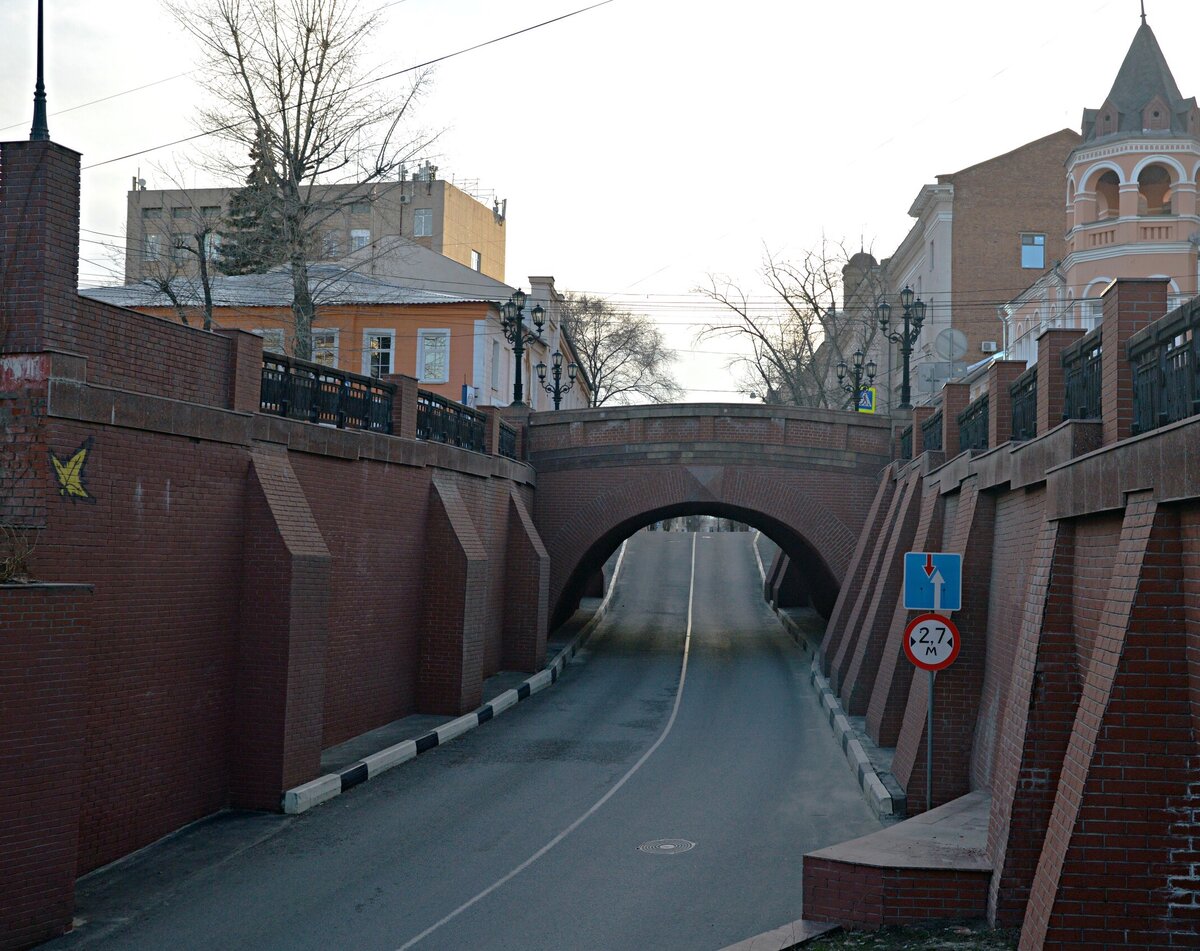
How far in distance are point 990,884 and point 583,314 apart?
6247 cm

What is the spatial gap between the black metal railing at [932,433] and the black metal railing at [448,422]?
8181 mm

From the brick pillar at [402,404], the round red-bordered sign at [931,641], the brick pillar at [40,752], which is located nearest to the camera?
the brick pillar at [40,752]

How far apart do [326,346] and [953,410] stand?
24.0 meters

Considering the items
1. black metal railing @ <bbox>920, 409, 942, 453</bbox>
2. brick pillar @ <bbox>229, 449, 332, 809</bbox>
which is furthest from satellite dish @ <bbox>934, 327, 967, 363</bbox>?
brick pillar @ <bbox>229, 449, 332, 809</bbox>

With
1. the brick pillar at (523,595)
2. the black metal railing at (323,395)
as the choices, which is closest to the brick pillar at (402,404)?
the black metal railing at (323,395)

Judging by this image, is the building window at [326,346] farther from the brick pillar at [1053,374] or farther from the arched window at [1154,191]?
the brick pillar at [1053,374]

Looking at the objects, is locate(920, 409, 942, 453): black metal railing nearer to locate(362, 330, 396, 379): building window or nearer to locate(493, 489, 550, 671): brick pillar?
locate(493, 489, 550, 671): brick pillar

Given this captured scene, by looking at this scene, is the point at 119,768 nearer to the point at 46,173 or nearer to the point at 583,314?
the point at 46,173

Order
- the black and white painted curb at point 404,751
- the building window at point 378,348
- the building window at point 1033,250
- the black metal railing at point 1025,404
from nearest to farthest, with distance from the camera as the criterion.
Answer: the black metal railing at point 1025,404 → the black and white painted curb at point 404,751 → the building window at point 378,348 → the building window at point 1033,250

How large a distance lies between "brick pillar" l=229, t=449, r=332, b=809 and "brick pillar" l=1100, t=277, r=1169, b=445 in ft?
28.7

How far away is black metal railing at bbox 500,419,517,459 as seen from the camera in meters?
24.9

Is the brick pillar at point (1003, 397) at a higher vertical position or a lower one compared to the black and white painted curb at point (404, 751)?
higher

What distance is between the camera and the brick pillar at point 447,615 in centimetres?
1853

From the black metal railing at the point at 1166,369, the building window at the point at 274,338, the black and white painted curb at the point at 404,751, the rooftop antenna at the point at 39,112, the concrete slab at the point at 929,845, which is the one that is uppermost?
the building window at the point at 274,338
